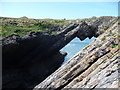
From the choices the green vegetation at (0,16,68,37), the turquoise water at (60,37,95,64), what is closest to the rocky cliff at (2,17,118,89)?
the green vegetation at (0,16,68,37)

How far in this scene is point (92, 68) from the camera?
17.0 m

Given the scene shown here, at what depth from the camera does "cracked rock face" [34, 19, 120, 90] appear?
559 inches

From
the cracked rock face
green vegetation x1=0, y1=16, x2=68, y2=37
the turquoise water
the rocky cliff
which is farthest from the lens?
the turquoise water

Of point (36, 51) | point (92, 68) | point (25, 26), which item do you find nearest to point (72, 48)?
point (25, 26)

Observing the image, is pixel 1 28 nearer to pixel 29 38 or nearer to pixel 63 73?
pixel 29 38

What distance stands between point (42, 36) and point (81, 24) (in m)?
10.6

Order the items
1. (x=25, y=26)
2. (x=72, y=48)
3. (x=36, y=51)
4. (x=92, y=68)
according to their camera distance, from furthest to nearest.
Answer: (x=72, y=48), (x=25, y=26), (x=36, y=51), (x=92, y=68)

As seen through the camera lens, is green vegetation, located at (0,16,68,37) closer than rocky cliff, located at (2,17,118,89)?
No

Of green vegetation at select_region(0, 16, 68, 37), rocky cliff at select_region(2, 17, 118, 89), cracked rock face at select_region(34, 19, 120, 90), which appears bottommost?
cracked rock face at select_region(34, 19, 120, 90)

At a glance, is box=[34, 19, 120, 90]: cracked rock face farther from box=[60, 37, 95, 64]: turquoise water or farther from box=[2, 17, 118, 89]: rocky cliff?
box=[60, 37, 95, 64]: turquoise water

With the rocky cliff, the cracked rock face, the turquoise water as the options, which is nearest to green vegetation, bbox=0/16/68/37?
the rocky cliff

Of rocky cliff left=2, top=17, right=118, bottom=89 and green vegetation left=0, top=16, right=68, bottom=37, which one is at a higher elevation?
green vegetation left=0, top=16, right=68, bottom=37

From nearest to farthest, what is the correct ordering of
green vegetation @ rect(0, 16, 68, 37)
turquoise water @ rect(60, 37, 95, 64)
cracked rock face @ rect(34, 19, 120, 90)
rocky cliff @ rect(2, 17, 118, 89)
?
cracked rock face @ rect(34, 19, 120, 90)
rocky cliff @ rect(2, 17, 118, 89)
green vegetation @ rect(0, 16, 68, 37)
turquoise water @ rect(60, 37, 95, 64)

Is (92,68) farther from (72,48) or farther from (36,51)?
(72,48)
